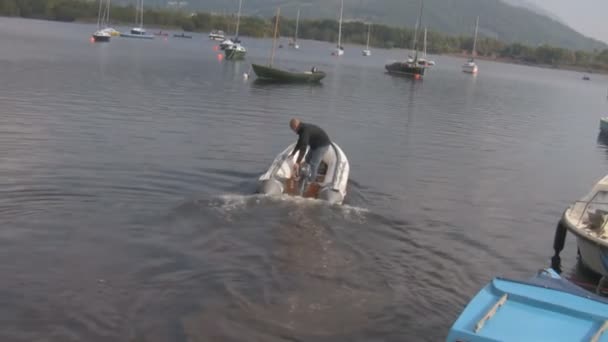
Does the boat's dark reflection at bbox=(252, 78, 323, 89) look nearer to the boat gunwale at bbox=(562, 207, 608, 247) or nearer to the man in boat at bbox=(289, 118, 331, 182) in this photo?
the man in boat at bbox=(289, 118, 331, 182)

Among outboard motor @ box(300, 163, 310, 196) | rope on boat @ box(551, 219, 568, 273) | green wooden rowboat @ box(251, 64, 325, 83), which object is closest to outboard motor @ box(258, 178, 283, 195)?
outboard motor @ box(300, 163, 310, 196)

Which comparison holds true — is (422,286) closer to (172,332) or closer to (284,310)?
(284,310)

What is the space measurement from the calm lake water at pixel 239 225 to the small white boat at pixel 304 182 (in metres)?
0.41

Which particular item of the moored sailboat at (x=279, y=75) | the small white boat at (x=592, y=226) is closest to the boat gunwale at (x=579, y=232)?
the small white boat at (x=592, y=226)

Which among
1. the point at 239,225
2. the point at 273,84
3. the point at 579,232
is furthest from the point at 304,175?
the point at 273,84

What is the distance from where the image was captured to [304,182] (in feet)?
59.4

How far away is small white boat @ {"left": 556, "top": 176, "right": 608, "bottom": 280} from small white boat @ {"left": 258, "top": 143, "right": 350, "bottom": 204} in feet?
18.1

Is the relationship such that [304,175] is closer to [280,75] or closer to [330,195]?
[330,195]

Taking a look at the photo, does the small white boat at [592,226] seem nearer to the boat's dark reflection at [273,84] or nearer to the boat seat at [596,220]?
the boat seat at [596,220]

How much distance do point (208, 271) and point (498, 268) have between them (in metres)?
6.21

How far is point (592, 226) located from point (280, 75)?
4506cm

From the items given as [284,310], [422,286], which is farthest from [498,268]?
[284,310]

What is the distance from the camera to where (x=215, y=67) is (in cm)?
7469

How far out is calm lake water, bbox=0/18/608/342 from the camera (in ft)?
35.5
